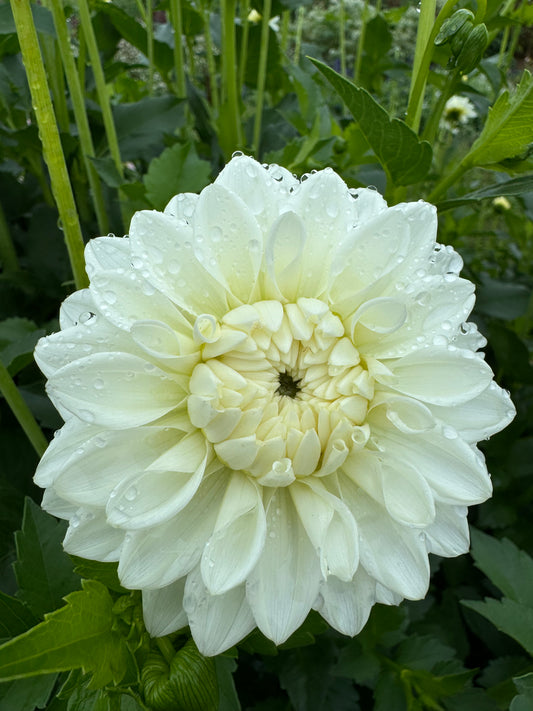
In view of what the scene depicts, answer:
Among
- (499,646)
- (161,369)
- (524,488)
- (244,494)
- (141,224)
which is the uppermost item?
(141,224)

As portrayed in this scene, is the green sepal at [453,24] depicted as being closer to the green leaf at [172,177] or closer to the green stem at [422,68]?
the green stem at [422,68]

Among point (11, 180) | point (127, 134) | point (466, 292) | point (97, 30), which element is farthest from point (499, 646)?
point (97, 30)

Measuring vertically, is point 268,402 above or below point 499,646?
above

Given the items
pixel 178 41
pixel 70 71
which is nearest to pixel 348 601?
pixel 70 71

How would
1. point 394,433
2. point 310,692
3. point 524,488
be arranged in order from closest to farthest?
point 394,433 → point 310,692 → point 524,488

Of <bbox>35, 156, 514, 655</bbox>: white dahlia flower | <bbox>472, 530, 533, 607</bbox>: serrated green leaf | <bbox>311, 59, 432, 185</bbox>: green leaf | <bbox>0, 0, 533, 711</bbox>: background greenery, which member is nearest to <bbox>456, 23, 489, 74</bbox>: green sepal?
<bbox>0, 0, 533, 711</bbox>: background greenery

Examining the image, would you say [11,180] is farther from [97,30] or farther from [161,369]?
[161,369]

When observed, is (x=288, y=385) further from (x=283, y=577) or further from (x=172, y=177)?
(x=172, y=177)
